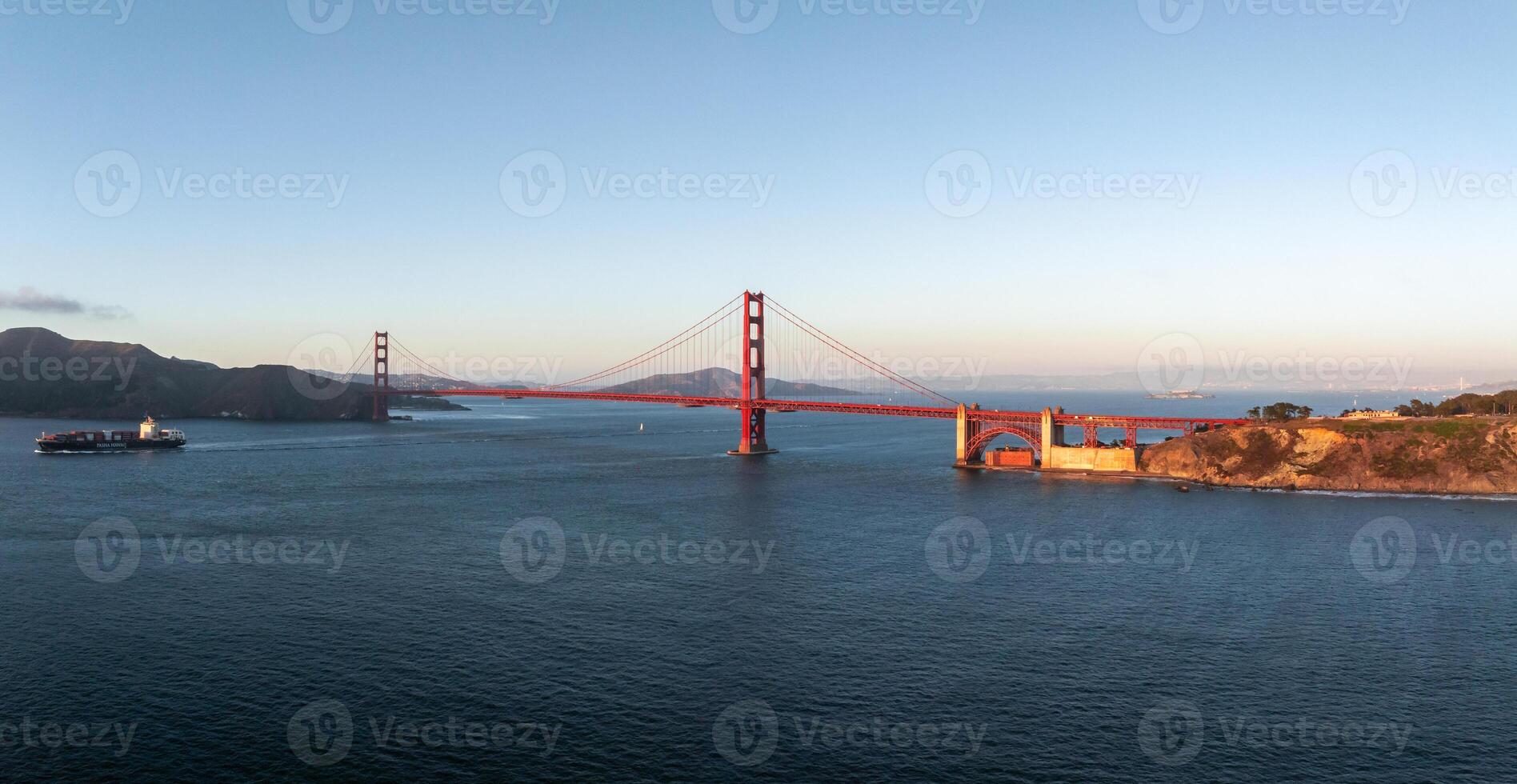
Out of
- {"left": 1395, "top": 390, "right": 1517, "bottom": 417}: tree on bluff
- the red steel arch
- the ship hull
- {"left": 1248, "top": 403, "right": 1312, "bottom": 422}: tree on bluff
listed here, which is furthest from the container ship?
{"left": 1395, "top": 390, "right": 1517, "bottom": 417}: tree on bluff

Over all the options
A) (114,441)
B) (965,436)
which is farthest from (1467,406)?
(114,441)

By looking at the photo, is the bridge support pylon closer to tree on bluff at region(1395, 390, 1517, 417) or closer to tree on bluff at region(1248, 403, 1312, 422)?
tree on bluff at region(1248, 403, 1312, 422)

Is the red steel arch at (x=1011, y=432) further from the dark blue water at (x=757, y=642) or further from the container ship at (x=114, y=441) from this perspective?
the container ship at (x=114, y=441)

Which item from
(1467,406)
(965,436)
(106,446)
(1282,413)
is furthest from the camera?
(106,446)

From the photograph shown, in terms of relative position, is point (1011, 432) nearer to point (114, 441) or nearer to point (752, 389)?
point (752, 389)

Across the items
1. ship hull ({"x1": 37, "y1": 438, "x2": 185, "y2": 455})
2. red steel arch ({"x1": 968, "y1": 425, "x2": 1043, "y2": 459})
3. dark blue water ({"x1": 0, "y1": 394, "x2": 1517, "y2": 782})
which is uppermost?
red steel arch ({"x1": 968, "y1": 425, "x2": 1043, "y2": 459})

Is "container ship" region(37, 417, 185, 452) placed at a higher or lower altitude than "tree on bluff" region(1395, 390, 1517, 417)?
lower

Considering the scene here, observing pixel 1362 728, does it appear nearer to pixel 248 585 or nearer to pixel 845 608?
pixel 845 608
